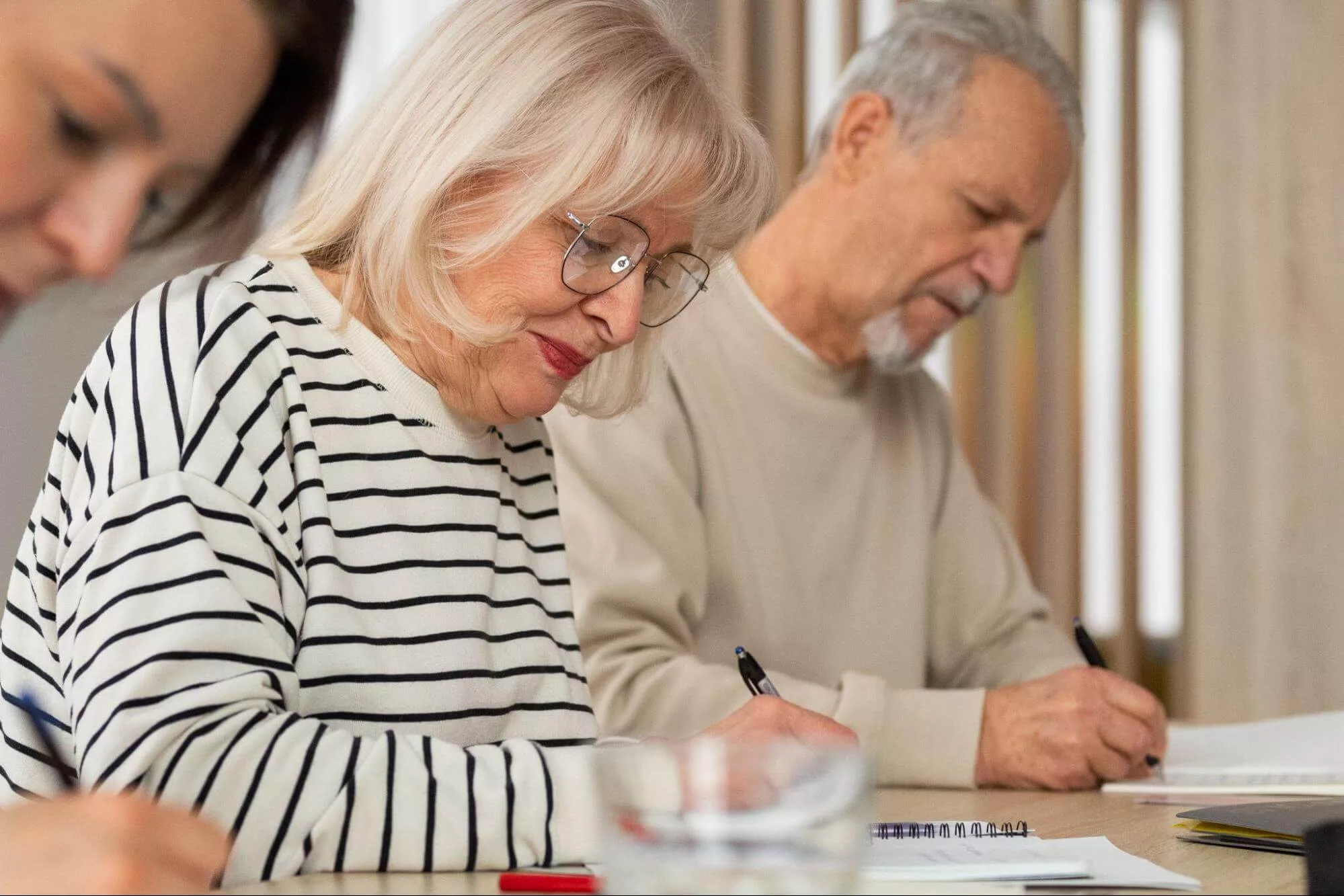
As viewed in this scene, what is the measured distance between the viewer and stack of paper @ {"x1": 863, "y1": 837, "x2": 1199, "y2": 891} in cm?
82

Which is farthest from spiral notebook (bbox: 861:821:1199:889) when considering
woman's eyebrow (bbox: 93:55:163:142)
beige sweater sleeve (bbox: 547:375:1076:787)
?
woman's eyebrow (bbox: 93:55:163:142)

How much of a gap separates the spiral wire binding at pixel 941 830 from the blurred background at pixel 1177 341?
188 cm

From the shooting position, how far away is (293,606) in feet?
3.23

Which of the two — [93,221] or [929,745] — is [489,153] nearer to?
[93,221]

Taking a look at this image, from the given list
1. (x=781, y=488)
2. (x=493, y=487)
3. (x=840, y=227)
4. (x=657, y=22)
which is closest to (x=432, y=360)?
(x=493, y=487)

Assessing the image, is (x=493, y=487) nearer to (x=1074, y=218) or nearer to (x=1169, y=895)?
(x=1169, y=895)

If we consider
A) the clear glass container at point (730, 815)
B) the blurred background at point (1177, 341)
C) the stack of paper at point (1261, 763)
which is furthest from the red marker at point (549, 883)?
the blurred background at point (1177, 341)

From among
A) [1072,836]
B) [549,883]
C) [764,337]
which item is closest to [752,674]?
[1072,836]

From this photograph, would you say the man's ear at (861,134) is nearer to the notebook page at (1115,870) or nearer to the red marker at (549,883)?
the notebook page at (1115,870)

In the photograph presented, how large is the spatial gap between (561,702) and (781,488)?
2.25ft

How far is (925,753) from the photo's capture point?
1.46m

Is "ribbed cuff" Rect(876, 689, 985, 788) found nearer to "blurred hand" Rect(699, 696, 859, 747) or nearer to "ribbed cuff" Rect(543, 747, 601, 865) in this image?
"blurred hand" Rect(699, 696, 859, 747)

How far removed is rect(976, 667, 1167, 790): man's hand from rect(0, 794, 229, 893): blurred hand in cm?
92

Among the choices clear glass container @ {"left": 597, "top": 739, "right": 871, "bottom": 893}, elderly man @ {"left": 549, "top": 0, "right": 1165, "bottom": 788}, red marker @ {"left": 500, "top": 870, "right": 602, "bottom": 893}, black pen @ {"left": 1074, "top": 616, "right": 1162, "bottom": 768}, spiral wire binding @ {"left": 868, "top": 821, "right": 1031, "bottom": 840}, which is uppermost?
elderly man @ {"left": 549, "top": 0, "right": 1165, "bottom": 788}
